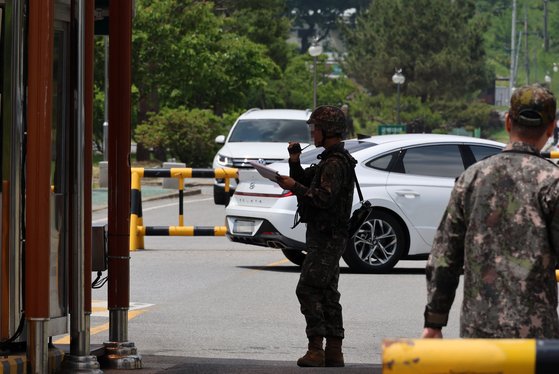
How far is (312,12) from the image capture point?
497 feet

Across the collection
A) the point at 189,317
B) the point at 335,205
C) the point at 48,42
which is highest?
the point at 48,42

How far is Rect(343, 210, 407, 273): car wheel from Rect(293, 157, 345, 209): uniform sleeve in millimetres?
6863

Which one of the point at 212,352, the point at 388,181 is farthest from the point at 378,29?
the point at 212,352

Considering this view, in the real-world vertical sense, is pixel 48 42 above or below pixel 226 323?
above

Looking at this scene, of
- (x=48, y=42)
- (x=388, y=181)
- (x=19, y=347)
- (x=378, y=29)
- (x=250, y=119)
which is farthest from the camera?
(x=378, y=29)

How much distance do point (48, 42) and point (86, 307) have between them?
157 cm

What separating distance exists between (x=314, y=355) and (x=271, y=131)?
20.7 meters

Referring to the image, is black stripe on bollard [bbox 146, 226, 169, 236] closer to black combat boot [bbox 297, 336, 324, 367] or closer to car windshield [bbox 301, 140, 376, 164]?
car windshield [bbox 301, 140, 376, 164]

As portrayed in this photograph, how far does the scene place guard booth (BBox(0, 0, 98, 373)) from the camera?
27.9ft

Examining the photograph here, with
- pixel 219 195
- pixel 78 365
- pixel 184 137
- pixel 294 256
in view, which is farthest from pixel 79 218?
pixel 184 137

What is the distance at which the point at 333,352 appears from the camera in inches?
402

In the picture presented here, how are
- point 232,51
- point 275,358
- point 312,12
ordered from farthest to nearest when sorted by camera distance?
point 312,12 → point 232,51 → point 275,358

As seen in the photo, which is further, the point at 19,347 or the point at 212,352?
the point at 212,352

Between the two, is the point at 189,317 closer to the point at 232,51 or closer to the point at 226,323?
the point at 226,323
